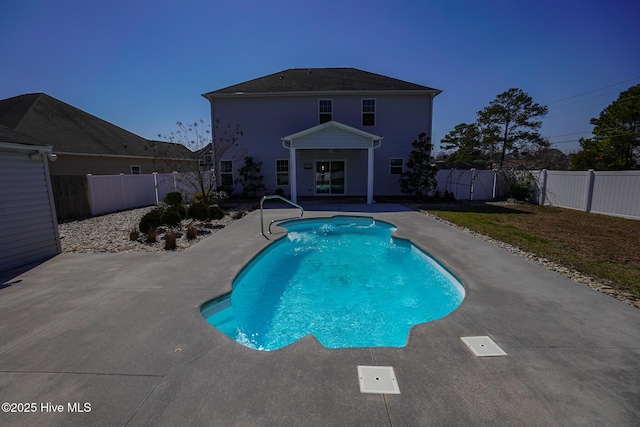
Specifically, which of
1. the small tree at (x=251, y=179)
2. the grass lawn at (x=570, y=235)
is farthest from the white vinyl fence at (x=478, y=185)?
the small tree at (x=251, y=179)

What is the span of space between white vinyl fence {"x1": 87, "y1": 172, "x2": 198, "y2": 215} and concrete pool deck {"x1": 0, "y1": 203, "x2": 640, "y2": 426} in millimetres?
8733

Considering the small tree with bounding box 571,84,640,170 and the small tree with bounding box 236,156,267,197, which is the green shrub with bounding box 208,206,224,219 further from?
the small tree with bounding box 571,84,640,170

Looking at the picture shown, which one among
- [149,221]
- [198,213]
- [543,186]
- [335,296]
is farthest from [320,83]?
[335,296]

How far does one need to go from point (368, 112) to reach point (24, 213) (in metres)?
16.0

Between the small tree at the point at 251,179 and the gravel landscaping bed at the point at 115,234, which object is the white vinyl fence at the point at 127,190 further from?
the small tree at the point at 251,179

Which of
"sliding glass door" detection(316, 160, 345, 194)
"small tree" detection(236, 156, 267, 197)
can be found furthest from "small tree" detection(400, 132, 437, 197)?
"small tree" detection(236, 156, 267, 197)

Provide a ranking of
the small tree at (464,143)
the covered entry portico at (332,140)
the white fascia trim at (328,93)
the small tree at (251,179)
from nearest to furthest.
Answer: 1. the covered entry portico at (332,140)
2. the white fascia trim at (328,93)
3. the small tree at (251,179)
4. the small tree at (464,143)

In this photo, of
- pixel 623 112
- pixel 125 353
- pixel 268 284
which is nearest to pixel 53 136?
pixel 268 284

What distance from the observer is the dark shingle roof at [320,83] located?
17.0m

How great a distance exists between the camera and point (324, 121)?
688 inches

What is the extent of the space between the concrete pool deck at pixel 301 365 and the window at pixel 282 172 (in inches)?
540

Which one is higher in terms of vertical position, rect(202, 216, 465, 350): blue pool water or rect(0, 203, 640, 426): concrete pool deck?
rect(0, 203, 640, 426): concrete pool deck

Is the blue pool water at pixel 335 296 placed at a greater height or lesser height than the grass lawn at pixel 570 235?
lesser

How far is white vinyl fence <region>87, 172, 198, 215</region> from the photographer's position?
472 inches
